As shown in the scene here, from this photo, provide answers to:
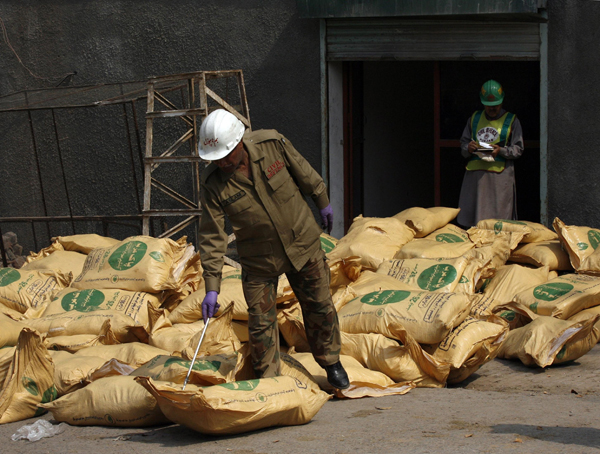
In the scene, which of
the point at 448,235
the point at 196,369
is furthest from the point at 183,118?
the point at 196,369

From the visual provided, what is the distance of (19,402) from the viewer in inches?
170

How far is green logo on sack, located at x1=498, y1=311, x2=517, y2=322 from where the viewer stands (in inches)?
216

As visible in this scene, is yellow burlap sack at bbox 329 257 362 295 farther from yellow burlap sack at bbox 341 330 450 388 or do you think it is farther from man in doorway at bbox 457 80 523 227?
man in doorway at bbox 457 80 523 227

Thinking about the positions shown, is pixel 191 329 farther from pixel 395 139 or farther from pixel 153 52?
pixel 395 139

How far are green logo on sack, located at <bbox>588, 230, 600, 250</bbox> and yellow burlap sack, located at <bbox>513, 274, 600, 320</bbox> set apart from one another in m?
0.52

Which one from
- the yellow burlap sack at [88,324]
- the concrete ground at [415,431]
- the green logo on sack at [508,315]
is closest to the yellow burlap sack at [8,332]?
the yellow burlap sack at [88,324]

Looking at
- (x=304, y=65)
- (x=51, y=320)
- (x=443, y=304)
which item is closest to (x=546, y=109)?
(x=304, y=65)

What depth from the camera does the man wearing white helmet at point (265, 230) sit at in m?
4.00

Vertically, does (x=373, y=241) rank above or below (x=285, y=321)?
above

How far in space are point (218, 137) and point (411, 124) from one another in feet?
22.1

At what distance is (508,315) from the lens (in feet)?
18.1

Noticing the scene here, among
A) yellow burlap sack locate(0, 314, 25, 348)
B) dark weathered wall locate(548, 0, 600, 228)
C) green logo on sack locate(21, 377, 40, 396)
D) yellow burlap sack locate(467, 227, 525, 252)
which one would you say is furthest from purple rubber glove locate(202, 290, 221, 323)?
dark weathered wall locate(548, 0, 600, 228)

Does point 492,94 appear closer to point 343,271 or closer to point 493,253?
point 493,253

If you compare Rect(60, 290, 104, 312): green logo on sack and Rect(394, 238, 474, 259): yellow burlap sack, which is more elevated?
Rect(394, 238, 474, 259): yellow burlap sack
